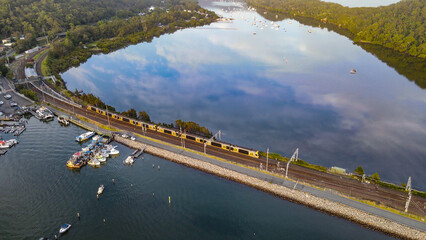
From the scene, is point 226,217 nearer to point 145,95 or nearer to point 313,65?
point 145,95

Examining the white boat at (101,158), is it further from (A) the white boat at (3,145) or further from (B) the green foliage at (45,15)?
(B) the green foliage at (45,15)

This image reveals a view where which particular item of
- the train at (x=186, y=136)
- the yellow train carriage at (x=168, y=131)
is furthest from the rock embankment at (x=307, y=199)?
the train at (x=186, y=136)

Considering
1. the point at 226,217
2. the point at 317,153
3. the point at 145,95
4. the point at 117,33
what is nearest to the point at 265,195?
the point at 226,217

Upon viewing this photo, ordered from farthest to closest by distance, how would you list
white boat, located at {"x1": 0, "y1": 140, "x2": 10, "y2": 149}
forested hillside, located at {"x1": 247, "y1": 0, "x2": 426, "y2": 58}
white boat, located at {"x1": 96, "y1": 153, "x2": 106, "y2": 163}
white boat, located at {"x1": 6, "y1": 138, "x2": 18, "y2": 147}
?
forested hillside, located at {"x1": 247, "y1": 0, "x2": 426, "y2": 58} < white boat, located at {"x1": 6, "y1": 138, "x2": 18, "y2": 147} < white boat, located at {"x1": 0, "y1": 140, "x2": 10, "y2": 149} < white boat, located at {"x1": 96, "y1": 153, "x2": 106, "y2": 163}

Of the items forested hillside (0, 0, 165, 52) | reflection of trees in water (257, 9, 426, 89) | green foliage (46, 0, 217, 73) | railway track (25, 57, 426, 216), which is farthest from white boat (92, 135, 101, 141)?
reflection of trees in water (257, 9, 426, 89)

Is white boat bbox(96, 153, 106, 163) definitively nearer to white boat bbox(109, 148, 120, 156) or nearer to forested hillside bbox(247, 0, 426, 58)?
white boat bbox(109, 148, 120, 156)
